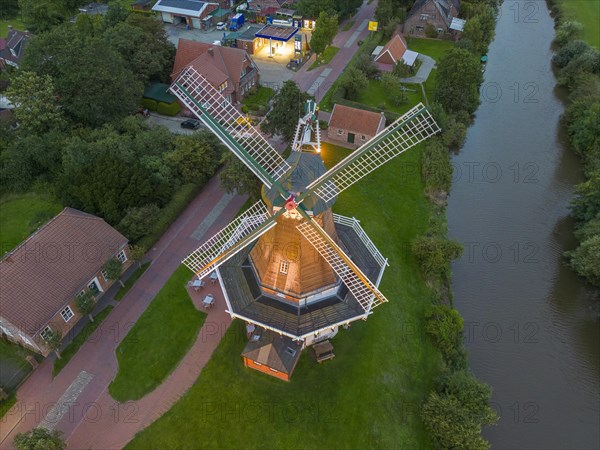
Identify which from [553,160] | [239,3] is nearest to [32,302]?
[553,160]

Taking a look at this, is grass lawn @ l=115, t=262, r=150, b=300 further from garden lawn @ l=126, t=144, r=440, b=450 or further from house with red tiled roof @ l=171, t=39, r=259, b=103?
house with red tiled roof @ l=171, t=39, r=259, b=103

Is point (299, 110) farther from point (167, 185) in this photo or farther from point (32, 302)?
point (32, 302)

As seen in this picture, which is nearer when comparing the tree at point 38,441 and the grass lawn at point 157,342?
the tree at point 38,441

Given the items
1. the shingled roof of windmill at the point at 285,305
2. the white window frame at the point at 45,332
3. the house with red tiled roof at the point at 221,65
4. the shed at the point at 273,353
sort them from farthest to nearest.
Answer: the house with red tiled roof at the point at 221,65 → the white window frame at the point at 45,332 → the shed at the point at 273,353 → the shingled roof of windmill at the point at 285,305

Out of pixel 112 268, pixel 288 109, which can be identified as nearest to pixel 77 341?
pixel 112 268

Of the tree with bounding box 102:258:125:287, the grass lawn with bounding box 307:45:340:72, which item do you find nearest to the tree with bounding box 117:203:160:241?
the tree with bounding box 102:258:125:287

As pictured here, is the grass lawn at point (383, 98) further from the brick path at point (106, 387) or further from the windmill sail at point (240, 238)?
the brick path at point (106, 387)

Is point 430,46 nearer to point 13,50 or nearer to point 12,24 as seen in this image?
point 13,50

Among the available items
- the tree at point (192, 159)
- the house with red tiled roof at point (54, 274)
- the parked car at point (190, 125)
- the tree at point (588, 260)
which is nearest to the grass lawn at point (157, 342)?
the house with red tiled roof at point (54, 274)
